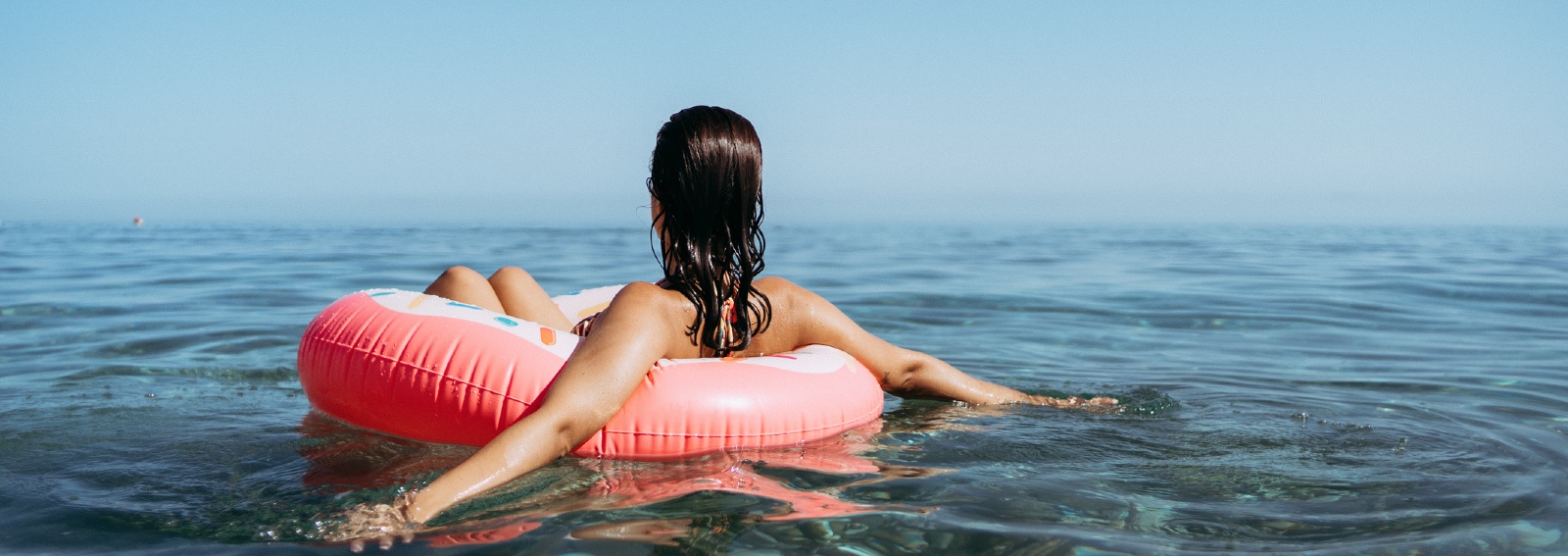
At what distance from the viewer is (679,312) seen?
3.44 meters

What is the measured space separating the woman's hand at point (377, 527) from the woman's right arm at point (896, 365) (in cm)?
159

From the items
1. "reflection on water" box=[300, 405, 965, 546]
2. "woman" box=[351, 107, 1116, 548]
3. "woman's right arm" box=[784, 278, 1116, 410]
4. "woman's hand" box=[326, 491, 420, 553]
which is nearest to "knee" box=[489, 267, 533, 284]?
"reflection on water" box=[300, 405, 965, 546]

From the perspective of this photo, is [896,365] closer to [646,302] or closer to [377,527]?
[646,302]

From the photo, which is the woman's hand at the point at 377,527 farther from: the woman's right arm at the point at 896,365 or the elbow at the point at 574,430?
the woman's right arm at the point at 896,365

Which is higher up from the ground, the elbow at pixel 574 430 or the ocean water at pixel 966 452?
the elbow at pixel 574 430

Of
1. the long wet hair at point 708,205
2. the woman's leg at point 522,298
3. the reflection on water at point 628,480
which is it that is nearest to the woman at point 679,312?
the long wet hair at point 708,205

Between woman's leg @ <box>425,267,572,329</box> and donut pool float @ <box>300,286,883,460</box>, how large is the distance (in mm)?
238

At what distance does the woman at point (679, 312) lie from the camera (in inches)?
112

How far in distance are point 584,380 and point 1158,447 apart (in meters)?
1.98

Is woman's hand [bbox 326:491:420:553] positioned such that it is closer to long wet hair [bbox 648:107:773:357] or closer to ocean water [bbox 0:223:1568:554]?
ocean water [bbox 0:223:1568:554]

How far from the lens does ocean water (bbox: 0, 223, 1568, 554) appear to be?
8.95 feet

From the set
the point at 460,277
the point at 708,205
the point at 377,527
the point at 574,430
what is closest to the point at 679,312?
the point at 708,205

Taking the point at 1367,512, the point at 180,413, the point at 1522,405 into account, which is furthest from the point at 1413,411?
the point at 180,413

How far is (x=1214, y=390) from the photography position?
503 centimetres
